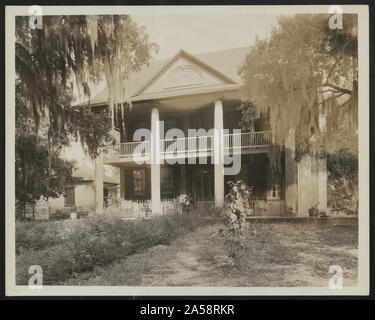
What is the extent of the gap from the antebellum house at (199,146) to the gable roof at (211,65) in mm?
14

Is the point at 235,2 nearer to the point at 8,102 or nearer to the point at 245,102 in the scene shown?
the point at 245,102

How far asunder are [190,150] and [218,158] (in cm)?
42

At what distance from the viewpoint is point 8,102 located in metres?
4.29

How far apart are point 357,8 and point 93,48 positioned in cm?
374

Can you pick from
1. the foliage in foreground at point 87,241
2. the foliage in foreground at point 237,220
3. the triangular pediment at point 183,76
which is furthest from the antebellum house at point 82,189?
the foliage in foreground at point 237,220

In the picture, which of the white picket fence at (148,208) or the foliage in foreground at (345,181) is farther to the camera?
the white picket fence at (148,208)

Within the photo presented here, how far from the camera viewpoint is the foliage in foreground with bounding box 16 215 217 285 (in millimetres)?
4266

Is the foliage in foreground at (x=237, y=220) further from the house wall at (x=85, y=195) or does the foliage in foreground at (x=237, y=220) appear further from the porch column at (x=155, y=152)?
the house wall at (x=85, y=195)

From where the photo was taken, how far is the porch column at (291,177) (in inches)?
171

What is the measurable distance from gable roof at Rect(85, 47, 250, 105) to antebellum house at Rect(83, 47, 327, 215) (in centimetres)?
1

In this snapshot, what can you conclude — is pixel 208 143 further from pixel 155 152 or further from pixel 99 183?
pixel 99 183

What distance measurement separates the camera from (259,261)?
A: 4195 mm

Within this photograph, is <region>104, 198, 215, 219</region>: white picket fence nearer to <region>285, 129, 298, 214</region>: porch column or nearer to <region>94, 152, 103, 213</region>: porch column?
<region>94, 152, 103, 213</region>: porch column
